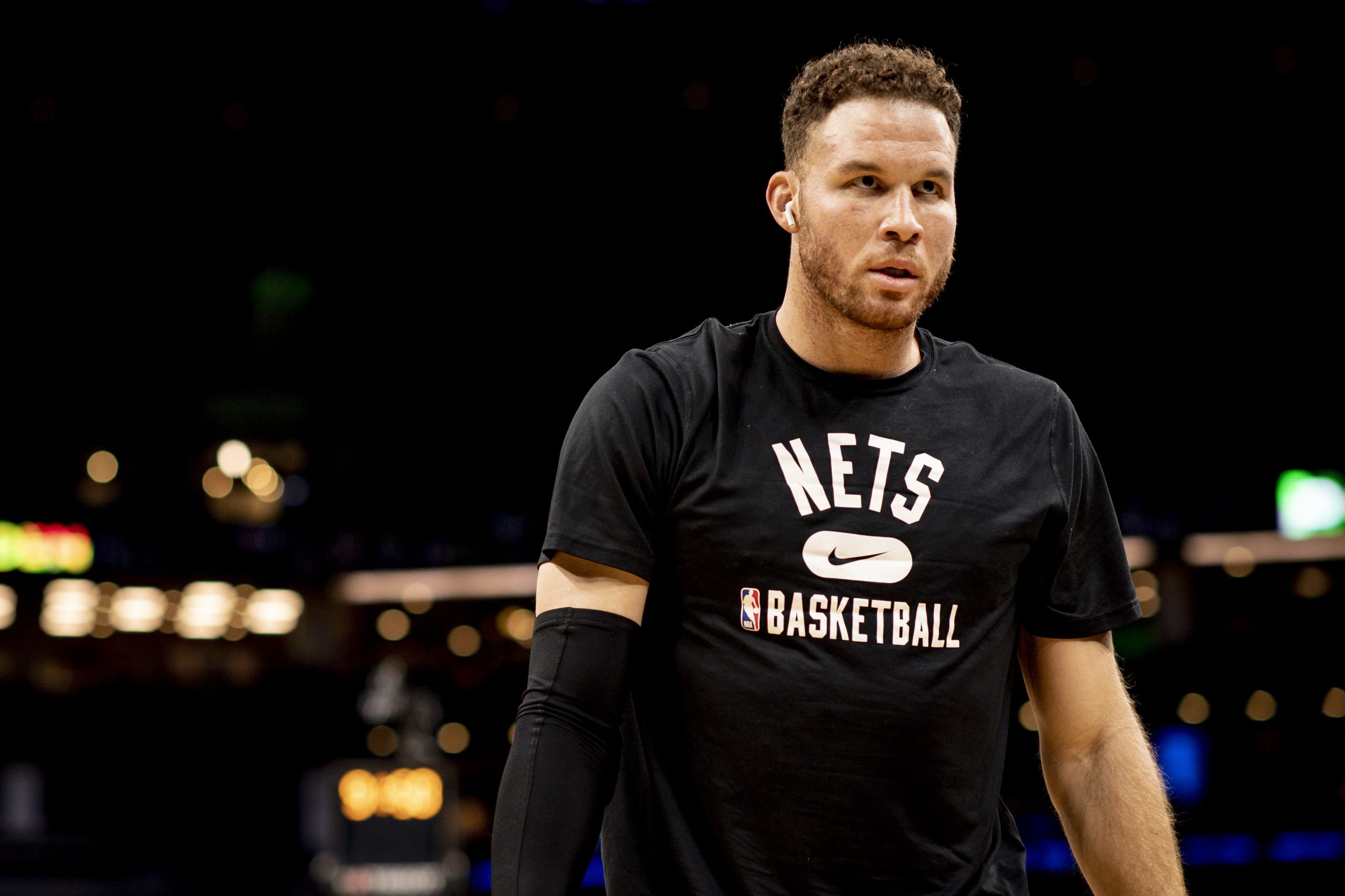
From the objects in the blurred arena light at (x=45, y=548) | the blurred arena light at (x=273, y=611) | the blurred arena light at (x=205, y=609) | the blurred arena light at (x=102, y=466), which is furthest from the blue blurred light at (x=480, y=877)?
the blurred arena light at (x=102, y=466)

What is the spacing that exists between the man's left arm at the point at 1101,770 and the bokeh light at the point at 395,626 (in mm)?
17840

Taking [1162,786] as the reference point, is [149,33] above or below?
above

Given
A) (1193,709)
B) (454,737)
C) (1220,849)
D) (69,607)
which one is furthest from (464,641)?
(1220,849)

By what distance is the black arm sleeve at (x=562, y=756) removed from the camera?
1609mm

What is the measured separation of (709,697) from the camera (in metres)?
1.71

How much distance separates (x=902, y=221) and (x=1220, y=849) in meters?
14.7

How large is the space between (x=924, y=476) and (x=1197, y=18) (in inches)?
468

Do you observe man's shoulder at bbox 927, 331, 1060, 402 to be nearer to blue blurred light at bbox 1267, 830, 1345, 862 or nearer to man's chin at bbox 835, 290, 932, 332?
man's chin at bbox 835, 290, 932, 332

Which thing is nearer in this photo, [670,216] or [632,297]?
[670,216]

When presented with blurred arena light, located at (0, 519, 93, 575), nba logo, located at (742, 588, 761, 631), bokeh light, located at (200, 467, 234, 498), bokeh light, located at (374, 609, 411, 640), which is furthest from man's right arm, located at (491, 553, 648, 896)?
bokeh light, located at (200, 467, 234, 498)

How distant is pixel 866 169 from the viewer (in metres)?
1.80

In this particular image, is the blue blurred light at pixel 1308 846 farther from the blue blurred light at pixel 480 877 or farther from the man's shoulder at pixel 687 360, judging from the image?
the man's shoulder at pixel 687 360

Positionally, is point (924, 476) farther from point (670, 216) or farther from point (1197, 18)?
point (670, 216)

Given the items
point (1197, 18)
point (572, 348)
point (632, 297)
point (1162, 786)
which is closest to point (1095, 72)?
point (1197, 18)
